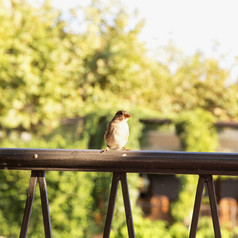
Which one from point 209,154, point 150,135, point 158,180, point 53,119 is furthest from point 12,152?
point 53,119

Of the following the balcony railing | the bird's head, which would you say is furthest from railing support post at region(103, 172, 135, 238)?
the bird's head

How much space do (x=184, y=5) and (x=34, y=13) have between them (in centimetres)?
821

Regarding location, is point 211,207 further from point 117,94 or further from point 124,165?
point 117,94

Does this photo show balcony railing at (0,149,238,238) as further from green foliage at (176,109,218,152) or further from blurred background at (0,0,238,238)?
green foliage at (176,109,218,152)

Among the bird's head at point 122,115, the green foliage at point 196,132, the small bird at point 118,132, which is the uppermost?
the bird's head at point 122,115

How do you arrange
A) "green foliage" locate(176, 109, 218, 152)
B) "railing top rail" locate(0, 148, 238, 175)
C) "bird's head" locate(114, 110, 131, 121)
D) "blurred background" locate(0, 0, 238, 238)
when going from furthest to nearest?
1. "green foliage" locate(176, 109, 218, 152)
2. "blurred background" locate(0, 0, 238, 238)
3. "bird's head" locate(114, 110, 131, 121)
4. "railing top rail" locate(0, 148, 238, 175)

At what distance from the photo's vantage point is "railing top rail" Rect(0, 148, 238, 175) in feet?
2.52

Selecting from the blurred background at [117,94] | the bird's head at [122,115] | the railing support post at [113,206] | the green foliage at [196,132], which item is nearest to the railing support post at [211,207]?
the railing support post at [113,206]

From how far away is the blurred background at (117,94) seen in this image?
770 centimetres

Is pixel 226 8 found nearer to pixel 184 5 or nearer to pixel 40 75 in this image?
pixel 184 5

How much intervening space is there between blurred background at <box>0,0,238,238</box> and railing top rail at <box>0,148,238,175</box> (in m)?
2.56

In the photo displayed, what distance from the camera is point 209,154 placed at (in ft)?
2.56

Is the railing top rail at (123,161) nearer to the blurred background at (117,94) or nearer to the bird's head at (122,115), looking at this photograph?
the bird's head at (122,115)

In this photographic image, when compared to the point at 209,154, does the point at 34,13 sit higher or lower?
higher
